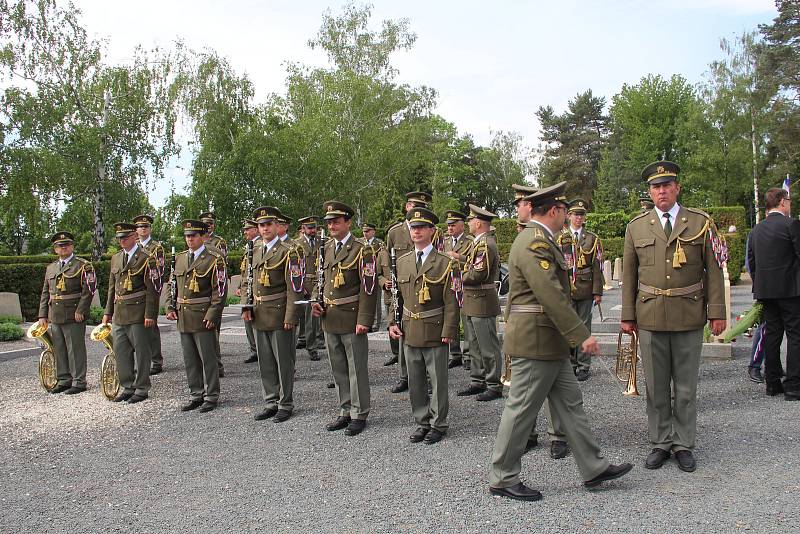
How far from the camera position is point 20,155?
2156 centimetres

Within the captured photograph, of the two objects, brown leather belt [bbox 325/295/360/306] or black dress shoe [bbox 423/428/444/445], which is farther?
brown leather belt [bbox 325/295/360/306]

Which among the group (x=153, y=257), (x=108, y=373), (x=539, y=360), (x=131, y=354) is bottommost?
(x=108, y=373)

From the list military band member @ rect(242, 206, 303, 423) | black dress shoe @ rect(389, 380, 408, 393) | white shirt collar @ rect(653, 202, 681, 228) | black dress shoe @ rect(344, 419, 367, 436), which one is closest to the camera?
white shirt collar @ rect(653, 202, 681, 228)

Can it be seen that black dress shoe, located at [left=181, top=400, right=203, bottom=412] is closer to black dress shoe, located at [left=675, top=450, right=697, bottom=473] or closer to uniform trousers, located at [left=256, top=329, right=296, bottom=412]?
uniform trousers, located at [left=256, top=329, right=296, bottom=412]

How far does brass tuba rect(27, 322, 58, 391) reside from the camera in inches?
344

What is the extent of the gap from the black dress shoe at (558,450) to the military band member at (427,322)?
3.52ft

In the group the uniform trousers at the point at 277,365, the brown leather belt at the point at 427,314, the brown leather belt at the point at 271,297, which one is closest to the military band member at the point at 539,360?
the brown leather belt at the point at 427,314

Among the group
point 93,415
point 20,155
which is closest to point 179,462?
point 93,415

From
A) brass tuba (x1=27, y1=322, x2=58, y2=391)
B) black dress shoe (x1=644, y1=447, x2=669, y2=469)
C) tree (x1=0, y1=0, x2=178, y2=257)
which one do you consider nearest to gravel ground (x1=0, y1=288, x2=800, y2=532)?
black dress shoe (x1=644, y1=447, x2=669, y2=469)

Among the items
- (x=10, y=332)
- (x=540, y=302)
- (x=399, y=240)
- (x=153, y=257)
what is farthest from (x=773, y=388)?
(x=10, y=332)

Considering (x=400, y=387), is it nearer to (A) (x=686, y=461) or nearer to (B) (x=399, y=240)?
(B) (x=399, y=240)

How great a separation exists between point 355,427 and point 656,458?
2769mm

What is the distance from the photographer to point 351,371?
21.7 feet

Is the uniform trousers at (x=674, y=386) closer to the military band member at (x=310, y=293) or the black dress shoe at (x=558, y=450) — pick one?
the black dress shoe at (x=558, y=450)
